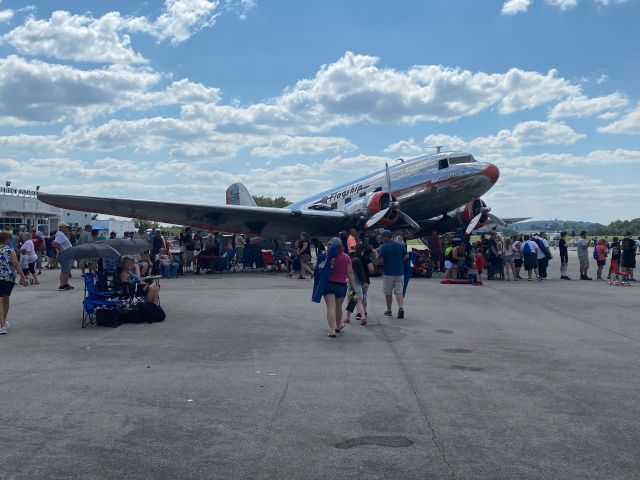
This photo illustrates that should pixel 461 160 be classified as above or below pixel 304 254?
above

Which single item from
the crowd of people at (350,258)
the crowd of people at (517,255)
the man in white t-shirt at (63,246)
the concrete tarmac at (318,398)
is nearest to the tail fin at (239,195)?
the crowd of people at (350,258)

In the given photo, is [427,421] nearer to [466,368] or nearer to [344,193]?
[466,368]

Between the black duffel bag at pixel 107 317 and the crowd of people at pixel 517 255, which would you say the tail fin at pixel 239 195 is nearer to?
the crowd of people at pixel 517 255

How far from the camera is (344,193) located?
94.9 feet

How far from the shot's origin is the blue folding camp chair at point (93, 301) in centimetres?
1109

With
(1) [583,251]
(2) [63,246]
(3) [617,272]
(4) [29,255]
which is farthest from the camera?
(1) [583,251]

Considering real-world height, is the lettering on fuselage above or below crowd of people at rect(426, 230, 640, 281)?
above

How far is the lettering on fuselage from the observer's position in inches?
1103

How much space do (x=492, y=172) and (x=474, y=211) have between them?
2755mm

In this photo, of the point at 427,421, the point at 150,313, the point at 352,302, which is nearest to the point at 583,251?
the point at 352,302

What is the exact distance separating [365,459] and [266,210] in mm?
21796

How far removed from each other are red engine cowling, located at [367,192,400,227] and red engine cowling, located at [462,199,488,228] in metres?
4.06

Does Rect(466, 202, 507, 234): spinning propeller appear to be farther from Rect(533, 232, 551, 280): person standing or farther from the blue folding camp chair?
the blue folding camp chair

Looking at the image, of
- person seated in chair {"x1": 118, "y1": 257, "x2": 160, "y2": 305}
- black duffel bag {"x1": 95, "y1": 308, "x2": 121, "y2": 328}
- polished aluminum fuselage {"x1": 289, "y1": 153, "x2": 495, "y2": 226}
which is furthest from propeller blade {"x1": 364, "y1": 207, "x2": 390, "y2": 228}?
black duffel bag {"x1": 95, "y1": 308, "x2": 121, "y2": 328}
